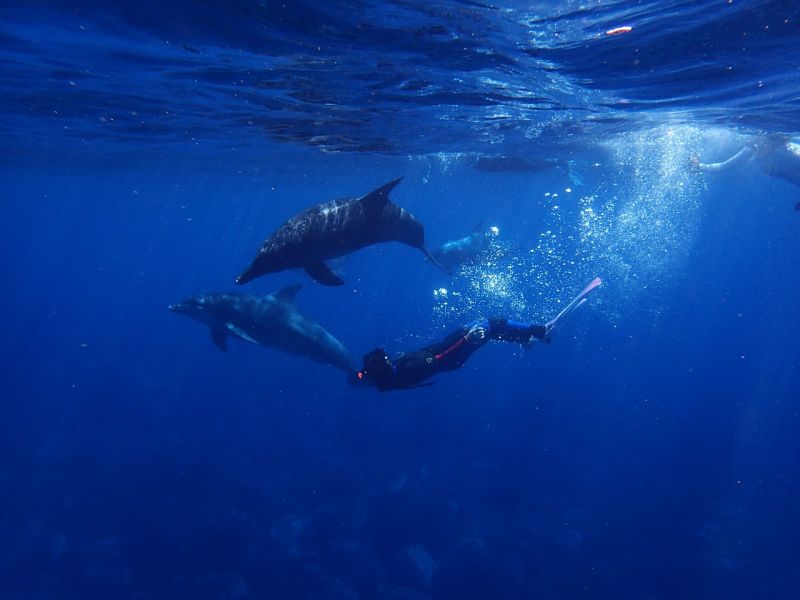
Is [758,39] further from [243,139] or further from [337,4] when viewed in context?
[243,139]

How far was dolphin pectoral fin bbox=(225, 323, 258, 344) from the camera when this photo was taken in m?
14.2

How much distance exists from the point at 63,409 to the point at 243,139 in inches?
564

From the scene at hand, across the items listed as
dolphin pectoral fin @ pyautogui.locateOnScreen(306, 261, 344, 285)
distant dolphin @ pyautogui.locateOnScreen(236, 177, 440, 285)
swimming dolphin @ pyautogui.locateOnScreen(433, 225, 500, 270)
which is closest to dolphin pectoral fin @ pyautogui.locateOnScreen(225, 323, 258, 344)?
distant dolphin @ pyautogui.locateOnScreen(236, 177, 440, 285)

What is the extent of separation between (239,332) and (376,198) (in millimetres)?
8066

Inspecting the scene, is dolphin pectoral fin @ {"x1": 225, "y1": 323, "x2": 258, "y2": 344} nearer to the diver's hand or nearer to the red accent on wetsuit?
the red accent on wetsuit

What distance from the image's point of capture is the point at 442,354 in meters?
9.67

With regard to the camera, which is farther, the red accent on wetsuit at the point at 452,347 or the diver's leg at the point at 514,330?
the diver's leg at the point at 514,330

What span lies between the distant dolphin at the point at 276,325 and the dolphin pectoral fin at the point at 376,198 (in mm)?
6603

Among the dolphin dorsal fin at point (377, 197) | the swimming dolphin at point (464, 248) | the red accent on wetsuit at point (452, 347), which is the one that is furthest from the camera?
the swimming dolphin at point (464, 248)

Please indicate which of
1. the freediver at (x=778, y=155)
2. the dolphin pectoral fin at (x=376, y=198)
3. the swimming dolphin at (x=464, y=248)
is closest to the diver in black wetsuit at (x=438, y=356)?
the dolphin pectoral fin at (x=376, y=198)

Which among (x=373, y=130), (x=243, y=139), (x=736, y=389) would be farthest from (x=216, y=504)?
(x=736, y=389)

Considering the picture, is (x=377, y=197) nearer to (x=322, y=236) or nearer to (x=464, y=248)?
(x=322, y=236)

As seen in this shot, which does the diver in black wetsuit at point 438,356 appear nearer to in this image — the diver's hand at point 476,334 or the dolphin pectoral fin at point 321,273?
the diver's hand at point 476,334

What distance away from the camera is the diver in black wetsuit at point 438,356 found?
830 centimetres
